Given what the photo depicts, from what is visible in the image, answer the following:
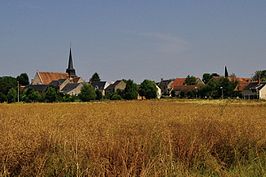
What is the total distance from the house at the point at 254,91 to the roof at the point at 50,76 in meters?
64.6

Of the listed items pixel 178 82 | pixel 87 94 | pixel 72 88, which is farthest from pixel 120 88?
pixel 87 94

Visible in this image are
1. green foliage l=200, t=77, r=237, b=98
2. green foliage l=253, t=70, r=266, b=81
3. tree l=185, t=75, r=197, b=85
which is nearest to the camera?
green foliage l=200, t=77, r=237, b=98

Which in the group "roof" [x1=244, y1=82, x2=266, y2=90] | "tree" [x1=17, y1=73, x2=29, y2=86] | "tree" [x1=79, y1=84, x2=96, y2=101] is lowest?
"tree" [x1=79, y1=84, x2=96, y2=101]

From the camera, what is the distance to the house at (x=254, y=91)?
327 ft

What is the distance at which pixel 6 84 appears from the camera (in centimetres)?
11312

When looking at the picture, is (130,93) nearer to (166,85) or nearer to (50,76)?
(166,85)

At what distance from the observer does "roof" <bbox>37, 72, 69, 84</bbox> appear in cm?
14088

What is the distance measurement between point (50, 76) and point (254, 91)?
238 ft

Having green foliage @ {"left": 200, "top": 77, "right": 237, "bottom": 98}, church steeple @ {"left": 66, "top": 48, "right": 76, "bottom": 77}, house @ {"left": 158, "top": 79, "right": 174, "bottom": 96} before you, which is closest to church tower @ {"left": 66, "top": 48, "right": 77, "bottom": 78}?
church steeple @ {"left": 66, "top": 48, "right": 76, "bottom": 77}

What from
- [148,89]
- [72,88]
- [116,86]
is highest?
[116,86]

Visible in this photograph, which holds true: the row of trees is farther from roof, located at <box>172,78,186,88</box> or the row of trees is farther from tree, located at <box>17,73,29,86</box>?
tree, located at <box>17,73,29,86</box>

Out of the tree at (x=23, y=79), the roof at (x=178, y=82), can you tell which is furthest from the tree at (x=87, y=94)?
the tree at (x=23, y=79)

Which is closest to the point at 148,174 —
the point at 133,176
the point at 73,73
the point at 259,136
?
the point at 133,176

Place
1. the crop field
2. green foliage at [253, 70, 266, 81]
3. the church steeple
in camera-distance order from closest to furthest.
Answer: the crop field < green foliage at [253, 70, 266, 81] < the church steeple
